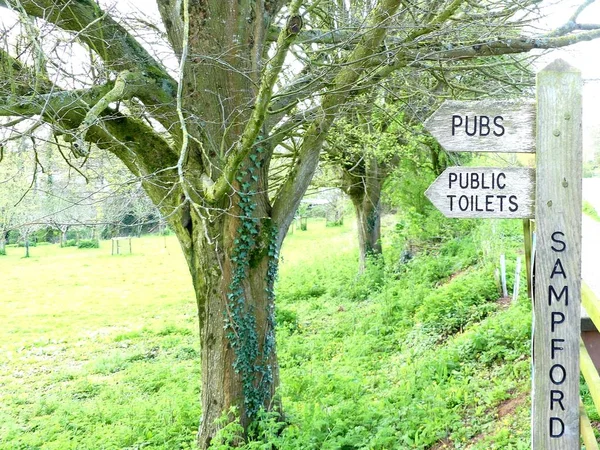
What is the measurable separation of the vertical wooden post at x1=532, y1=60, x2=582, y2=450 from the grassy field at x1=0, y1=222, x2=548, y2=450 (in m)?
1.84

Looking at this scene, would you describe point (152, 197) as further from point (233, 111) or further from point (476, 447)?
point (476, 447)

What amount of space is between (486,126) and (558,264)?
69cm

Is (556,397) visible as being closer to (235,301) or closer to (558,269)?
(558,269)

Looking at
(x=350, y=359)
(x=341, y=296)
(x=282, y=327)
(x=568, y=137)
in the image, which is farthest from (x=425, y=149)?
(x=568, y=137)

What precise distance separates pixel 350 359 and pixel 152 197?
4.53 meters

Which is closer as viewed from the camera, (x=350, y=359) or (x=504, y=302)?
(x=504, y=302)

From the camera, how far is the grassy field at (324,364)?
4.95 meters

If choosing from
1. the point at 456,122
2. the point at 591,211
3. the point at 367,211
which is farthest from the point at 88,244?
the point at 456,122

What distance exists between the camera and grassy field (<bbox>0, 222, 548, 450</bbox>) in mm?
4945

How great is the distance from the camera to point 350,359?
807 centimetres

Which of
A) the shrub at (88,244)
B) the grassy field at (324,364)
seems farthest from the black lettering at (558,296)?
the shrub at (88,244)

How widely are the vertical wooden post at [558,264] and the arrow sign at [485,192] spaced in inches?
2.6

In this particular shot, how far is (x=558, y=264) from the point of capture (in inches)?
85.4

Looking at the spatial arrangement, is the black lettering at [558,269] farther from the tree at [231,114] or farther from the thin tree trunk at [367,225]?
the thin tree trunk at [367,225]
